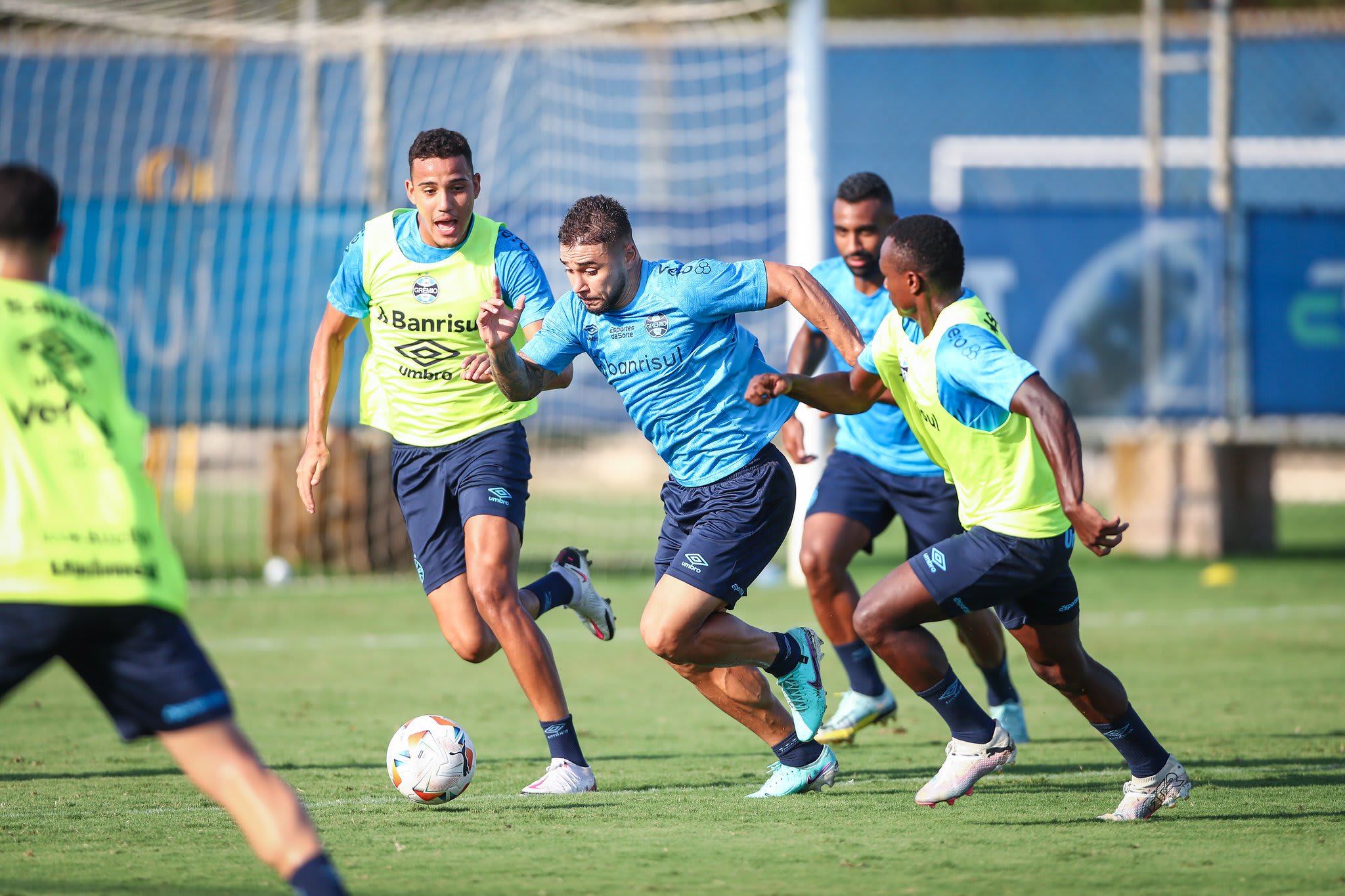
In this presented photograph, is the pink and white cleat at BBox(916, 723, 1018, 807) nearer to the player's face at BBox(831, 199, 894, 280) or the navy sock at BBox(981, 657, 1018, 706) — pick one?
the navy sock at BBox(981, 657, 1018, 706)

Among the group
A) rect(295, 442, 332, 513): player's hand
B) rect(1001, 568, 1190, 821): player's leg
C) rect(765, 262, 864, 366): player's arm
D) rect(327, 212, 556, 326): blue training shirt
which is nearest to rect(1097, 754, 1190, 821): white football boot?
rect(1001, 568, 1190, 821): player's leg

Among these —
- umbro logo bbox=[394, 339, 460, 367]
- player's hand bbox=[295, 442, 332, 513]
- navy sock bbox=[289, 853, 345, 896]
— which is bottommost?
navy sock bbox=[289, 853, 345, 896]

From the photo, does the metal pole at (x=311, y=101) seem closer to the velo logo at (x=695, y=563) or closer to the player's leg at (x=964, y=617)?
the player's leg at (x=964, y=617)

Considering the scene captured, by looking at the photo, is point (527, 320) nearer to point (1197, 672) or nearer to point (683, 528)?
point (683, 528)

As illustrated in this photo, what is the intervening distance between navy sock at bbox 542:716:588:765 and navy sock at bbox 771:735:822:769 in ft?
2.51

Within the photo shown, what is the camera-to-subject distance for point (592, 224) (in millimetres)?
5676

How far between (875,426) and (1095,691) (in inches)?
94.4

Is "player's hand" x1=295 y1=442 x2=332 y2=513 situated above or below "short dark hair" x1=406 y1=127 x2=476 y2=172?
below

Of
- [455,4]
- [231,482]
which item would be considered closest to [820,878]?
Result: [455,4]

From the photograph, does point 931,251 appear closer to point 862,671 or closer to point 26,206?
point 862,671

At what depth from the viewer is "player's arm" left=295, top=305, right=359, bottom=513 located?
6.36 m

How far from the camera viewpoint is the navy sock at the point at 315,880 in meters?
3.60

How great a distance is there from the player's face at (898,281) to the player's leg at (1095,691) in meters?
1.07

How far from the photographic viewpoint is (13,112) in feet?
55.6
